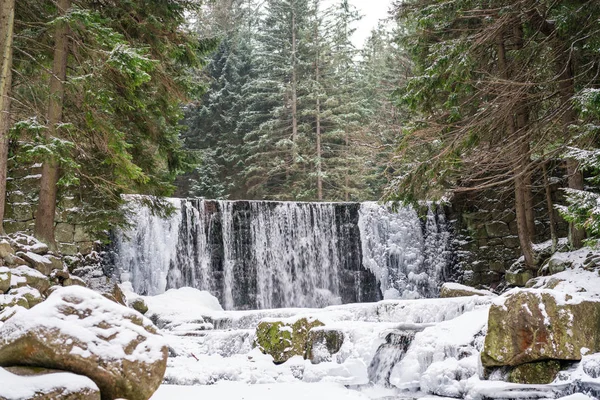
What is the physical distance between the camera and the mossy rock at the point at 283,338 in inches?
314

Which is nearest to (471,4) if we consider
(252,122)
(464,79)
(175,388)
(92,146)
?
(464,79)

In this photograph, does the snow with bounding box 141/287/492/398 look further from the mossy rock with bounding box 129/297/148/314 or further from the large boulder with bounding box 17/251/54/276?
the large boulder with bounding box 17/251/54/276

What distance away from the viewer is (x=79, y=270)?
39.4 feet

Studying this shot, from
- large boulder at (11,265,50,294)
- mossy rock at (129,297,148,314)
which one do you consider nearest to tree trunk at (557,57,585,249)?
mossy rock at (129,297,148,314)

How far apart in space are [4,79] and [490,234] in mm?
12514

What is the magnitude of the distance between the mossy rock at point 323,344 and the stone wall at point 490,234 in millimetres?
8144

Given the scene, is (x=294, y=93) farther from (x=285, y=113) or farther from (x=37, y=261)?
(x=37, y=261)

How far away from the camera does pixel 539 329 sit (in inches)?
238

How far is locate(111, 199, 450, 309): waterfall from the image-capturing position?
14.6m

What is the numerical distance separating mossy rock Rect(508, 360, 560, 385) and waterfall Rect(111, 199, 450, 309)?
381 inches

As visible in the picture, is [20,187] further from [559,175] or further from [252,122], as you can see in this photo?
[252,122]

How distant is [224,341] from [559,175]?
10010 mm

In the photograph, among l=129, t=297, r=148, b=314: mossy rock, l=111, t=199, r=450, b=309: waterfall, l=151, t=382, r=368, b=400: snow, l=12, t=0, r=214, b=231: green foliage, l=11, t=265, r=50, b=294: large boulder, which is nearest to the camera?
l=151, t=382, r=368, b=400: snow

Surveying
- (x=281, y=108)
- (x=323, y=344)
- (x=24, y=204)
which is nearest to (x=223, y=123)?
(x=281, y=108)
